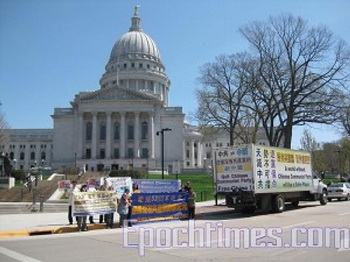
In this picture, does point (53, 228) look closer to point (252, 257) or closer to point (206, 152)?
point (252, 257)

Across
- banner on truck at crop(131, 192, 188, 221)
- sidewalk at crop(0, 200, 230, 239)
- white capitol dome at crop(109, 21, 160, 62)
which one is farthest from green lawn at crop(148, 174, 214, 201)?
white capitol dome at crop(109, 21, 160, 62)

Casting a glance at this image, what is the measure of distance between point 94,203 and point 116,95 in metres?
84.4

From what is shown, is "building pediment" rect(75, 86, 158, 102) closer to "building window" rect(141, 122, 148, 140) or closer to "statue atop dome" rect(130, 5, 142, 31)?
"building window" rect(141, 122, 148, 140)

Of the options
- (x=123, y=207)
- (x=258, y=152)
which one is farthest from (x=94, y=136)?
(x=123, y=207)

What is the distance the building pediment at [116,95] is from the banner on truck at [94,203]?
82.4 metres

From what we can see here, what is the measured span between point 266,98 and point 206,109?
24.8ft

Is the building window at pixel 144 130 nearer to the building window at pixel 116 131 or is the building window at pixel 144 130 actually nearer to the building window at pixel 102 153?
the building window at pixel 116 131

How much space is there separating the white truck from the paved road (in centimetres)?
443

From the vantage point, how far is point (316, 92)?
42.9m

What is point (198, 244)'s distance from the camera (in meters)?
12.3

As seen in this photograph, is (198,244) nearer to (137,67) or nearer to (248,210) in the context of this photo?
(248,210)

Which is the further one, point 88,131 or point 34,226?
point 88,131

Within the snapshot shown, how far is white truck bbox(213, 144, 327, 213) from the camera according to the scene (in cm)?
2138

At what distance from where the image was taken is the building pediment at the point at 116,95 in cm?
10094
